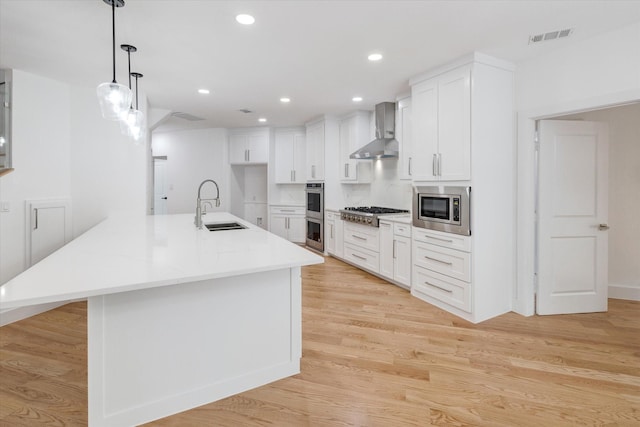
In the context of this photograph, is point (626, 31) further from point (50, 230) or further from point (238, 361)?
point (50, 230)

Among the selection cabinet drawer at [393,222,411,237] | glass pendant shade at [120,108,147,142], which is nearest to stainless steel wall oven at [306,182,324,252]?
cabinet drawer at [393,222,411,237]

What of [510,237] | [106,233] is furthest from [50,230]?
[510,237]

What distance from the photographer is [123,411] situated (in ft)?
5.63

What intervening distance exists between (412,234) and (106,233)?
307cm

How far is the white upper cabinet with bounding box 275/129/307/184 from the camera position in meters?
7.09

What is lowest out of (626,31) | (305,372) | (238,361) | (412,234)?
(305,372)

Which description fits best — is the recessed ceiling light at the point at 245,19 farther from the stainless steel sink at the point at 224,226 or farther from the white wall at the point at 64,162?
the white wall at the point at 64,162

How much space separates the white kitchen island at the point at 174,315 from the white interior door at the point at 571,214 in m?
2.71

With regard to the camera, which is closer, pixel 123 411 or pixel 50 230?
pixel 123 411

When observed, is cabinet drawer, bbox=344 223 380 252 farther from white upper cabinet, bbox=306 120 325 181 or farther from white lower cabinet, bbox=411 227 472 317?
white upper cabinet, bbox=306 120 325 181

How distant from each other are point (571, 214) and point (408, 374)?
2.47 metres

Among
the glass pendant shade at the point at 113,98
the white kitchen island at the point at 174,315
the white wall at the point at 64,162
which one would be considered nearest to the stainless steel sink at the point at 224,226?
the white kitchen island at the point at 174,315

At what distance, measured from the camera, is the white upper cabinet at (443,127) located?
10.6 ft

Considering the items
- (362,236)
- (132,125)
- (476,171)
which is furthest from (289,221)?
(476,171)
